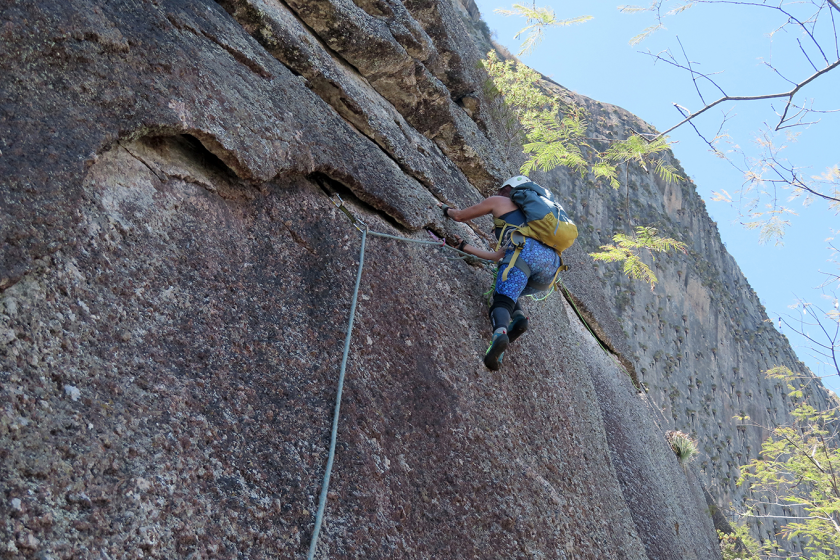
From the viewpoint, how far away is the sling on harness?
14.7ft

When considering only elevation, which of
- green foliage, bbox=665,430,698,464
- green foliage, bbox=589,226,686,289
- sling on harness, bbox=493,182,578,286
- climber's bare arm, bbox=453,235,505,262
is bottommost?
climber's bare arm, bbox=453,235,505,262

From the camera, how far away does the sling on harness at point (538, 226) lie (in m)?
4.48

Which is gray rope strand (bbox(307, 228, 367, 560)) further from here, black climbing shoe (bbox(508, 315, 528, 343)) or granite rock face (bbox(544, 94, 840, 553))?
granite rock face (bbox(544, 94, 840, 553))

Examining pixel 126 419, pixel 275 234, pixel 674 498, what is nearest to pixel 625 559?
pixel 674 498

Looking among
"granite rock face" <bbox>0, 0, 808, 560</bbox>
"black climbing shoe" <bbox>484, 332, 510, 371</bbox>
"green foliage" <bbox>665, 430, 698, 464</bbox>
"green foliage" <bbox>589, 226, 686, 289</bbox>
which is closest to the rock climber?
"black climbing shoe" <bbox>484, 332, 510, 371</bbox>

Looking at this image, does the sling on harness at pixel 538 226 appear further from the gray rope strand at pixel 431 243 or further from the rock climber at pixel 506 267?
the gray rope strand at pixel 431 243

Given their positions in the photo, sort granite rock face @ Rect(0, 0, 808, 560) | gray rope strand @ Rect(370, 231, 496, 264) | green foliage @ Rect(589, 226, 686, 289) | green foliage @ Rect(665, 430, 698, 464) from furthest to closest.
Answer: green foliage @ Rect(589, 226, 686, 289) → green foliage @ Rect(665, 430, 698, 464) → gray rope strand @ Rect(370, 231, 496, 264) → granite rock face @ Rect(0, 0, 808, 560)

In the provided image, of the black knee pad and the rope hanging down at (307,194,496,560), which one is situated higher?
the black knee pad

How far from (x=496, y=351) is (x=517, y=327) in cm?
37

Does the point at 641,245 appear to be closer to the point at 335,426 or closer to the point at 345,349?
the point at 345,349

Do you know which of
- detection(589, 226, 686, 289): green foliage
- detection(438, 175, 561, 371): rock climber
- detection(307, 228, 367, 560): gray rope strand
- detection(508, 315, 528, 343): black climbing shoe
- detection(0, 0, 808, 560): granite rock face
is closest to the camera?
detection(0, 0, 808, 560): granite rock face

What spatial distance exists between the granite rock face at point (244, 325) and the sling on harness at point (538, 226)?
473mm

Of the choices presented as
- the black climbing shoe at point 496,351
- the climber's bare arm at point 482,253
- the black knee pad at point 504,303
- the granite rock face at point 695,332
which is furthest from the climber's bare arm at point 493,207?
the granite rock face at point 695,332

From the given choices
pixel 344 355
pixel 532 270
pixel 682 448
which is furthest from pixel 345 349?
pixel 682 448
